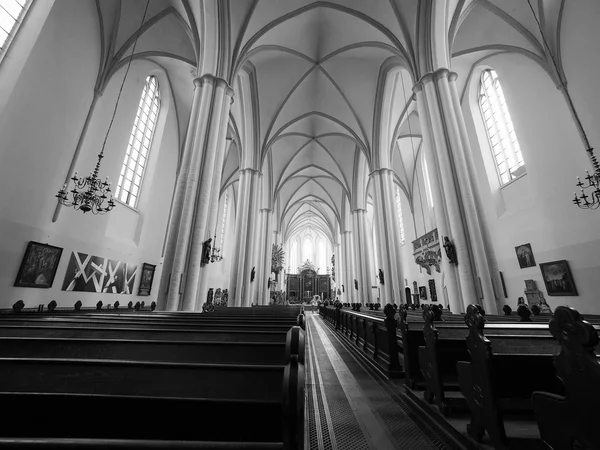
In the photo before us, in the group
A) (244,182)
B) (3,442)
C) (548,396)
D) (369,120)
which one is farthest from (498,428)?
(369,120)

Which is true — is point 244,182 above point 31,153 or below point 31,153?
above

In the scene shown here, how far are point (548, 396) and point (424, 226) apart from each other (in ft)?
52.2

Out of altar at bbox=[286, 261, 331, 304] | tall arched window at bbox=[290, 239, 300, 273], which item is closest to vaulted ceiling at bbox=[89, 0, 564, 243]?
altar at bbox=[286, 261, 331, 304]

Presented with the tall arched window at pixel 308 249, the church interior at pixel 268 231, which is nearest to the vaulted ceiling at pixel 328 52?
the church interior at pixel 268 231

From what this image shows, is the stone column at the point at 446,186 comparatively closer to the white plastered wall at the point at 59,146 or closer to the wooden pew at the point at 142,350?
the wooden pew at the point at 142,350

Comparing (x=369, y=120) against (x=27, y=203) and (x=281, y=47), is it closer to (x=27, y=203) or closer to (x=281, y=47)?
(x=281, y=47)

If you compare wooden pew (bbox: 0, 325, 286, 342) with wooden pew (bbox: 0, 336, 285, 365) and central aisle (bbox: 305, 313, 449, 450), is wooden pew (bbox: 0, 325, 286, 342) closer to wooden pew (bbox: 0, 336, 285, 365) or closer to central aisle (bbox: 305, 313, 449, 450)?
wooden pew (bbox: 0, 336, 285, 365)

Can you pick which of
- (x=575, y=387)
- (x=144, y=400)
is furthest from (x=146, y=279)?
(x=575, y=387)

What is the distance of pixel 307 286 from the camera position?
3297cm

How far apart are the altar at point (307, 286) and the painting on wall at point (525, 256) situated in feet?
80.6

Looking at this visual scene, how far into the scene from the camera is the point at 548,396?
116cm

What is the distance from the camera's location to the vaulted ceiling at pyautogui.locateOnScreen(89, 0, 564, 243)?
8.30m

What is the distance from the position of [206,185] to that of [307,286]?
27.7 meters

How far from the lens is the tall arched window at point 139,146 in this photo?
10062mm
